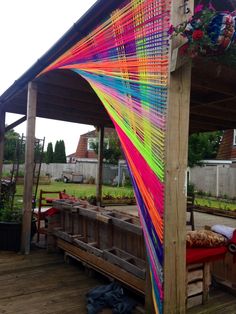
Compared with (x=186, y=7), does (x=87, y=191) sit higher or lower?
lower

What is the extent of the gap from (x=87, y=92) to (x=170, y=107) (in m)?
3.28


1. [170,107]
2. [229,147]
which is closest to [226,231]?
[170,107]

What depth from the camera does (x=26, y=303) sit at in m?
3.05

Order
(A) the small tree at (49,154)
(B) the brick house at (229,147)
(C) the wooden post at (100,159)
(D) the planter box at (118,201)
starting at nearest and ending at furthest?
(C) the wooden post at (100,159)
(D) the planter box at (118,201)
(B) the brick house at (229,147)
(A) the small tree at (49,154)

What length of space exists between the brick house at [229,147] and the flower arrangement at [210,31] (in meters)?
14.3

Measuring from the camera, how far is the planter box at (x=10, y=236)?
4.85 meters

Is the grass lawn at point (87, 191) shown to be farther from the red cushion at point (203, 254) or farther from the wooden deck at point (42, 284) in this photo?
the red cushion at point (203, 254)

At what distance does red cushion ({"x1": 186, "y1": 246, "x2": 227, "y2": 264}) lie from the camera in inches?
112

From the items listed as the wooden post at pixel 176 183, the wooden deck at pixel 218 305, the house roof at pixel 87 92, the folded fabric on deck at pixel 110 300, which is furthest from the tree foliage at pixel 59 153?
the wooden post at pixel 176 183

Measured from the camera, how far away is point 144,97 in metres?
2.36

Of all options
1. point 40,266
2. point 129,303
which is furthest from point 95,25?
point 40,266

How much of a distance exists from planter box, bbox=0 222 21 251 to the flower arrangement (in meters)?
4.10

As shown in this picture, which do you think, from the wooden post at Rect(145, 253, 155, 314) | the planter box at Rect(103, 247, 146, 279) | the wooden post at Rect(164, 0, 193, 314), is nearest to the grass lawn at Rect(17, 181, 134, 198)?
the planter box at Rect(103, 247, 146, 279)

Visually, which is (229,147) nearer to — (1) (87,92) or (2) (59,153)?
(1) (87,92)
